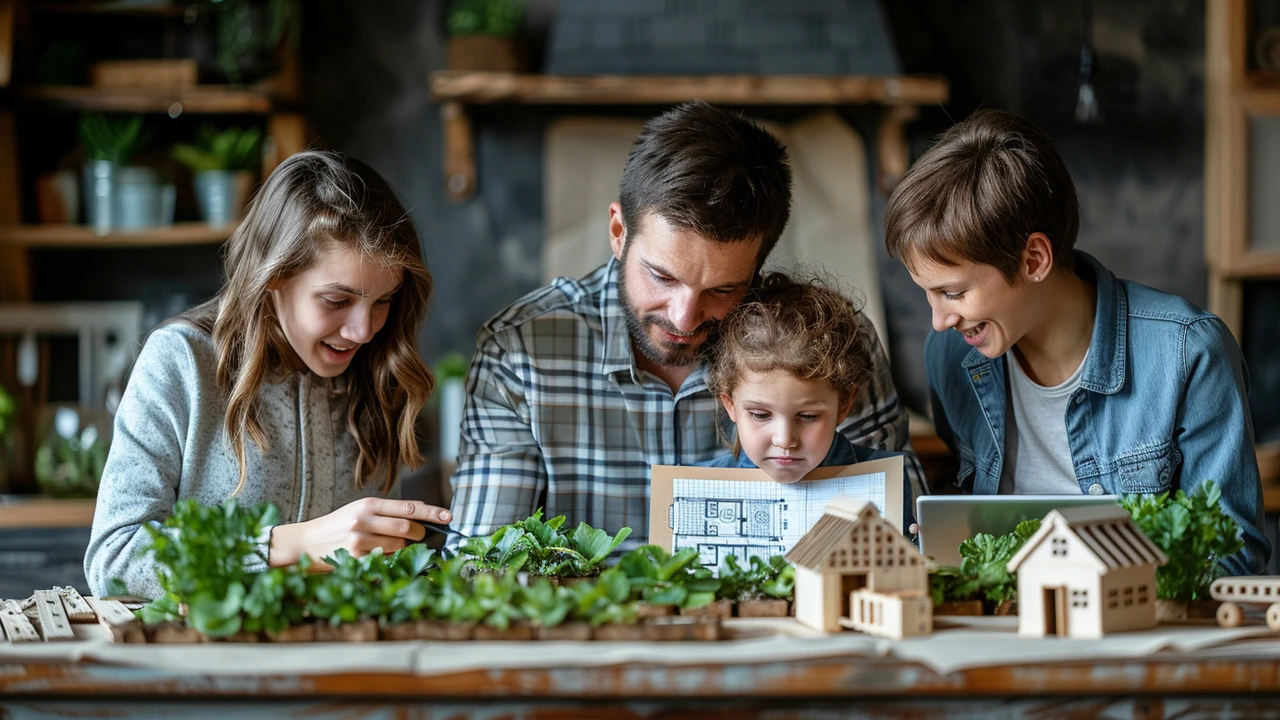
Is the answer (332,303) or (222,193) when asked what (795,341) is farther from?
(222,193)

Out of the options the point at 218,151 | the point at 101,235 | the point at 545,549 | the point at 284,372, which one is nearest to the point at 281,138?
the point at 218,151

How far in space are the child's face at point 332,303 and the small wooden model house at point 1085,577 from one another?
3.11 ft

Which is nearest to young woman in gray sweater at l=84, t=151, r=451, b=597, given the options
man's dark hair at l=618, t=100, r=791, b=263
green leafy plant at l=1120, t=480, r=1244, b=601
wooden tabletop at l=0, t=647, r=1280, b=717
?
man's dark hair at l=618, t=100, r=791, b=263

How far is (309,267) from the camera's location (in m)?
1.59

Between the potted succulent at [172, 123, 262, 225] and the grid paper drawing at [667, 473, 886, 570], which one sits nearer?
the grid paper drawing at [667, 473, 886, 570]

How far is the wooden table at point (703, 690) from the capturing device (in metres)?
1.01

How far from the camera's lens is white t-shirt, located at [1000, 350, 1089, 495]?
1.76m

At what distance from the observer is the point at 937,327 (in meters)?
1.67

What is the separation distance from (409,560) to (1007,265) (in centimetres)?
95

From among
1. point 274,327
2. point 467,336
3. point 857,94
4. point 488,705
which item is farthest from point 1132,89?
point 488,705

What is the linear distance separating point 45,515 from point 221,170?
1062mm

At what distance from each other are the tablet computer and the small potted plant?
2.35 metres

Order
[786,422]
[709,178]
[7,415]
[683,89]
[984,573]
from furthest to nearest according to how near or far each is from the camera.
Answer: [683,89], [7,415], [709,178], [786,422], [984,573]

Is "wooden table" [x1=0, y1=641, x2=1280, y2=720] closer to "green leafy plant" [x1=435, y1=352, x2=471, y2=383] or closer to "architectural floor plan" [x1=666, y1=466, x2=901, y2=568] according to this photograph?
"architectural floor plan" [x1=666, y1=466, x2=901, y2=568]
